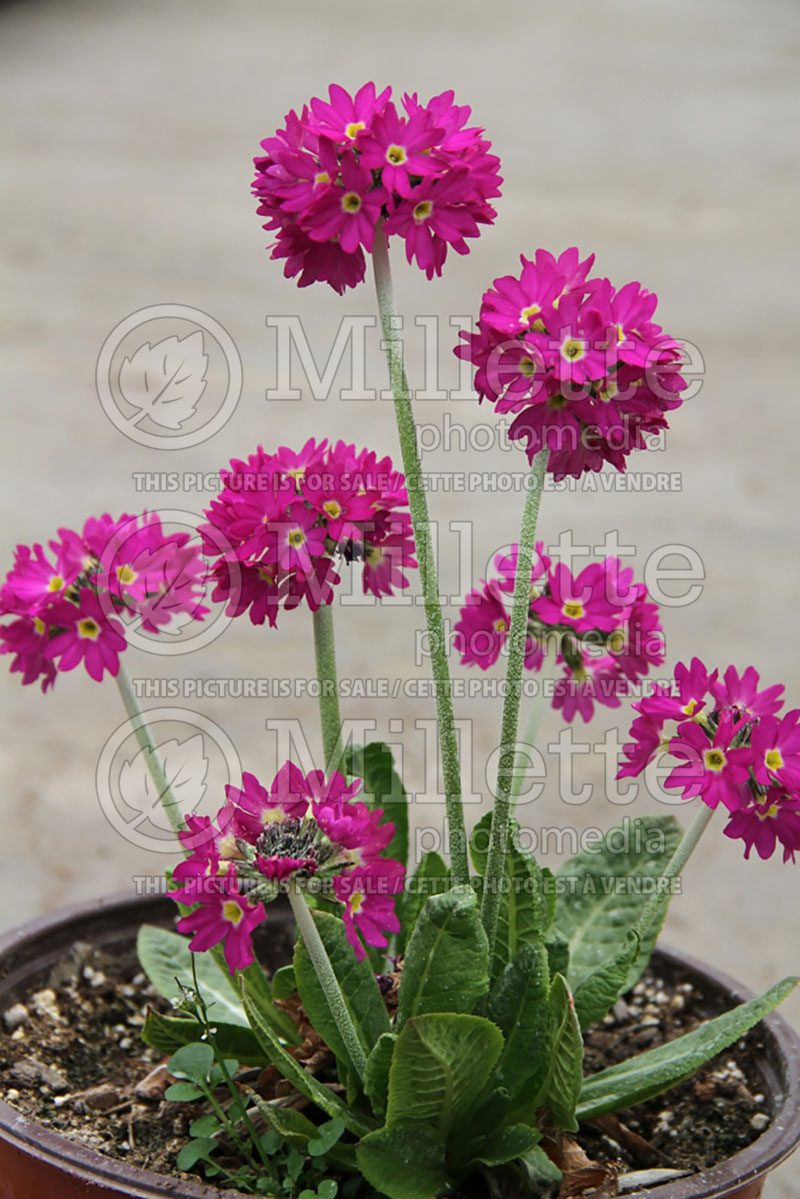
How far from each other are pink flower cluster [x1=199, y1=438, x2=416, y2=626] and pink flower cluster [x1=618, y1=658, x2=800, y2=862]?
0.22m

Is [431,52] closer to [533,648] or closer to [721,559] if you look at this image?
[721,559]

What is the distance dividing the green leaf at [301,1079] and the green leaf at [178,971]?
0.46ft

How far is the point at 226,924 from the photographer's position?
32.2 inches

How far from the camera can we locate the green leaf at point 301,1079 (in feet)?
2.91

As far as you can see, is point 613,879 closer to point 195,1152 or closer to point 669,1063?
point 669,1063

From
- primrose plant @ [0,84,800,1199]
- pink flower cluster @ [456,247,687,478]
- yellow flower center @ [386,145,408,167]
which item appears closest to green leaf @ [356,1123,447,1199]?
primrose plant @ [0,84,800,1199]

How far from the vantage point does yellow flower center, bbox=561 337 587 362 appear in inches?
31.7

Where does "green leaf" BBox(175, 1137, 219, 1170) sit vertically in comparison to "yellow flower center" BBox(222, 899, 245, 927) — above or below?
below

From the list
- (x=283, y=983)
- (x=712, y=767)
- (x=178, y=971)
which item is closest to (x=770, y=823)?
(x=712, y=767)

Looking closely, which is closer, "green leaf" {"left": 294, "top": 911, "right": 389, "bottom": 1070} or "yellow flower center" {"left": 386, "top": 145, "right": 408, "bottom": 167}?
"yellow flower center" {"left": 386, "top": 145, "right": 408, "bottom": 167}

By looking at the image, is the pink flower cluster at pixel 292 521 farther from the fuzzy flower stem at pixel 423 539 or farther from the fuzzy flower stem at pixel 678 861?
the fuzzy flower stem at pixel 678 861

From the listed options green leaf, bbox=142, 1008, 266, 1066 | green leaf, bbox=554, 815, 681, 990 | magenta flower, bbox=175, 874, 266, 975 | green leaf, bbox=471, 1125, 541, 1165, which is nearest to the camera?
magenta flower, bbox=175, 874, 266, 975

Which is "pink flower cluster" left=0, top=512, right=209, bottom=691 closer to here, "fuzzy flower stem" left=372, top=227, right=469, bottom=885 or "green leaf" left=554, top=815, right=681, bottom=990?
"fuzzy flower stem" left=372, top=227, right=469, bottom=885

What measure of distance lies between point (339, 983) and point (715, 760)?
299 mm
